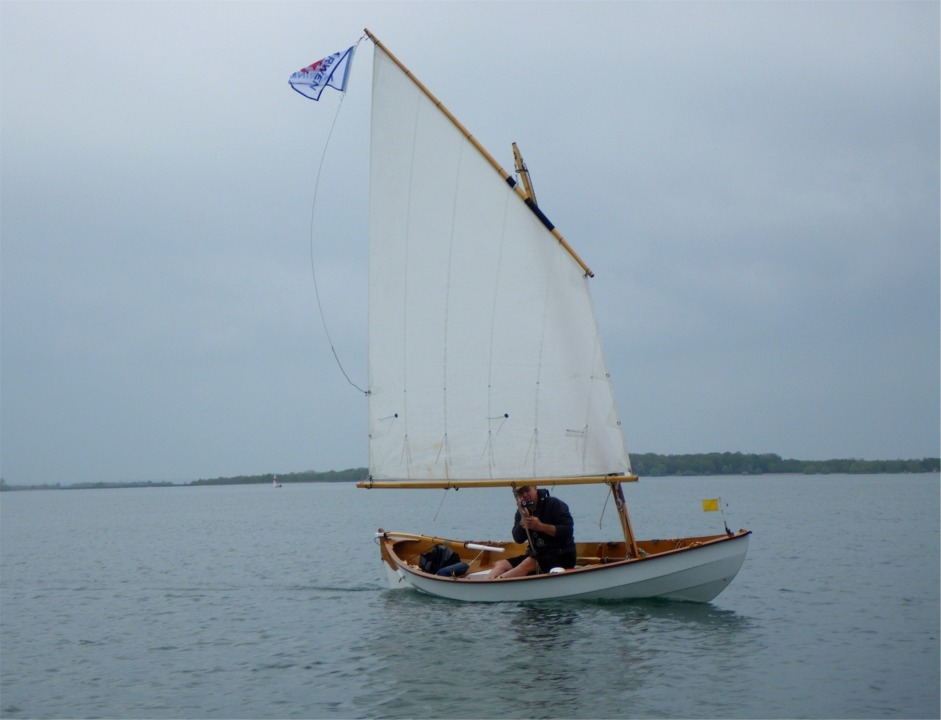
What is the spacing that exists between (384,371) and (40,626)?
963cm

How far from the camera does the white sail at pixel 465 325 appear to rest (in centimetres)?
1870

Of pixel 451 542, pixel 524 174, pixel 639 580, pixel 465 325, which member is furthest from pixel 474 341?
pixel 451 542

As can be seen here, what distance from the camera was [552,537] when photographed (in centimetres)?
1825

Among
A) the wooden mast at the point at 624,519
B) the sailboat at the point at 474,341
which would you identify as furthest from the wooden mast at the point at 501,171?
the wooden mast at the point at 624,519

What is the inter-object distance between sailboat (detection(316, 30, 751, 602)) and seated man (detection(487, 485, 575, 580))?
35cm

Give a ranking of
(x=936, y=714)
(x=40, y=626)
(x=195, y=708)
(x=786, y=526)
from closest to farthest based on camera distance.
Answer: (x=936, y=714) → (x=195, y=708) → (x=40, y=626) → (x=786, y=526)

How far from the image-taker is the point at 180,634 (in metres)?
19.2

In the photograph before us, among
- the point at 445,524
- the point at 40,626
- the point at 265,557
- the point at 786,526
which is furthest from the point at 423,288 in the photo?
the point at 445,524

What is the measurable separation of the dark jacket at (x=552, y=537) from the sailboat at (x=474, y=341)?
293mm

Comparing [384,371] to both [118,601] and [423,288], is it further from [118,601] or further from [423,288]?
[118,601]

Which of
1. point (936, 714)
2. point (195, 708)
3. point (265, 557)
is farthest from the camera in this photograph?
point (265, 557)

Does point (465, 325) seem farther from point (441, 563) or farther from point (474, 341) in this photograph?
point (441, 563)

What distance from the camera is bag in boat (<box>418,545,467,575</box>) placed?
20.0 m

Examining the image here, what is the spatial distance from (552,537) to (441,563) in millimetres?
3159
